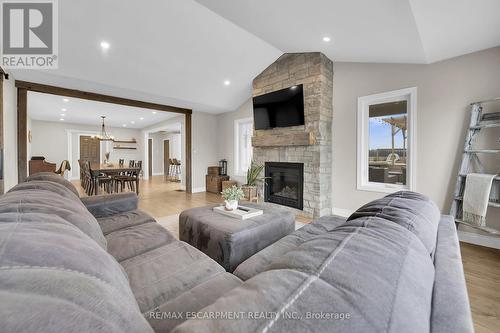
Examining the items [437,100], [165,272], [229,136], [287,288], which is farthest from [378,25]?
[229,136]

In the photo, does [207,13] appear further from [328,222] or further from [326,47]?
[328,222]

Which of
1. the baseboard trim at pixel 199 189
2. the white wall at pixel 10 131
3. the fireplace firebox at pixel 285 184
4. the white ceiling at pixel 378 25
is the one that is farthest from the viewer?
the baseboard trim at pixel 199 189

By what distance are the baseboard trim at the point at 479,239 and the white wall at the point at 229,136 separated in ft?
14.4

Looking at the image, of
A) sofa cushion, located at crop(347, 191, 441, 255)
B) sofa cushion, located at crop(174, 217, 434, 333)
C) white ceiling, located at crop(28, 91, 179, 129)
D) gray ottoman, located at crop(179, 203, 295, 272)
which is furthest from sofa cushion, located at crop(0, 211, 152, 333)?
white ceiling, located at crop(28, 91, 179, 129)

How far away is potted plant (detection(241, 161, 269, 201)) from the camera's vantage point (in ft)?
14.1

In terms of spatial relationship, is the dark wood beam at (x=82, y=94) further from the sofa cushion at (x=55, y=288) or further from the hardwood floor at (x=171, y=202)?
the sofa cushion at (x=55, y=288)

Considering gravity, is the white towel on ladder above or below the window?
below

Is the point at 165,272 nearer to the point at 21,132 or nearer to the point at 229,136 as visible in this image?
the point at 21,132

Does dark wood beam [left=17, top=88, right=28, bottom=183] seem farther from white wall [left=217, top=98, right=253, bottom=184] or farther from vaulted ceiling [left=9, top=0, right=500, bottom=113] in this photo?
white wall [left=217, top=98, right=253, bottom=184]

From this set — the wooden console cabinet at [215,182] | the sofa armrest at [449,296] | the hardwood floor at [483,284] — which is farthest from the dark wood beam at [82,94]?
the hardwood floor at [483,284]

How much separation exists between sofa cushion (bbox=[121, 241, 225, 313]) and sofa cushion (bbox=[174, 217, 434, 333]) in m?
0.68

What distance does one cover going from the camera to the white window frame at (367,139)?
10.2ft


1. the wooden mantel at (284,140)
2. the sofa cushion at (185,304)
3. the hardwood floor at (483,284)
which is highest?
the wooden mantel at (284,140)

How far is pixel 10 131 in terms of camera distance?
3.62 m
